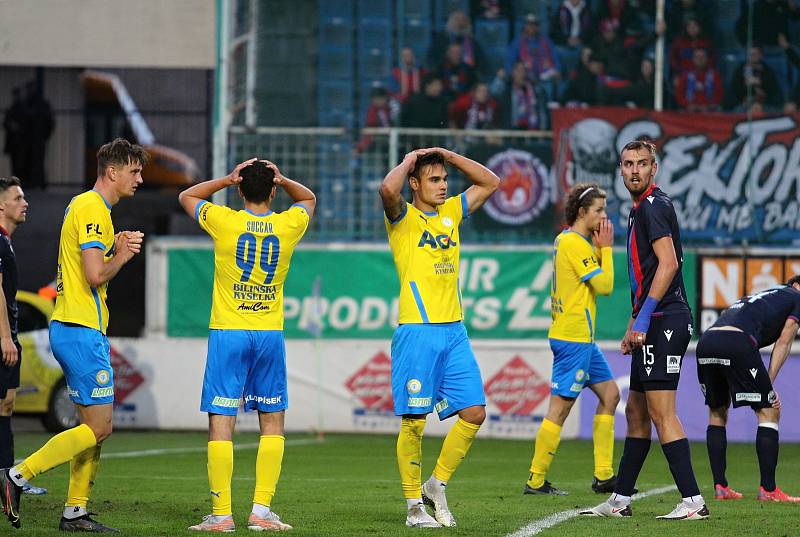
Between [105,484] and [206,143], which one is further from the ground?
[206,143]

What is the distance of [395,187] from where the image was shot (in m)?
7.96

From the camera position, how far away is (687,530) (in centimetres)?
769

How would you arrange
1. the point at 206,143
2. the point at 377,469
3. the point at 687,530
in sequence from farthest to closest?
the point at 206,143 → the point at 377,469 → the point at 687,530

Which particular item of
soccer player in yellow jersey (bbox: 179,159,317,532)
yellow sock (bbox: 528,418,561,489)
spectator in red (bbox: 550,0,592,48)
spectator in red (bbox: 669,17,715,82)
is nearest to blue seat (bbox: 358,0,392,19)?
spectator in red (bbox: 550,0,592,48)

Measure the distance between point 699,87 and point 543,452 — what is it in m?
10.7

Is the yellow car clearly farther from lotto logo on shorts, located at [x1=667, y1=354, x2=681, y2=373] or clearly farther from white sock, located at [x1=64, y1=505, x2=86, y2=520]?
lotto logo on shorts, located at [x1=667, y1=354, x2=681, y2=373]

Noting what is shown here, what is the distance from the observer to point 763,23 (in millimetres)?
19359

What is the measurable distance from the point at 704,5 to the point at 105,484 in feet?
42.1

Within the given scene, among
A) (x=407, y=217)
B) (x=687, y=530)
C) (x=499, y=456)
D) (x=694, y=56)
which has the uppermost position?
(x=694, y=56)

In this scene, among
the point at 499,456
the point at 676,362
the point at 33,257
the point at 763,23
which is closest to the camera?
the point at 676,362

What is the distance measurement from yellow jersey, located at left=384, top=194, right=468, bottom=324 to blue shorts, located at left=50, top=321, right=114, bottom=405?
1852 mm

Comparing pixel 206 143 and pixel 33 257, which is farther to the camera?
pixel 206 143

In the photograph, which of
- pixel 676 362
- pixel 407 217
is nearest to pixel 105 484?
pixel 407 217

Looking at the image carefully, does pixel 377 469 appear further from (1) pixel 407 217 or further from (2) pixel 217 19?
(2) pixel 217 19
